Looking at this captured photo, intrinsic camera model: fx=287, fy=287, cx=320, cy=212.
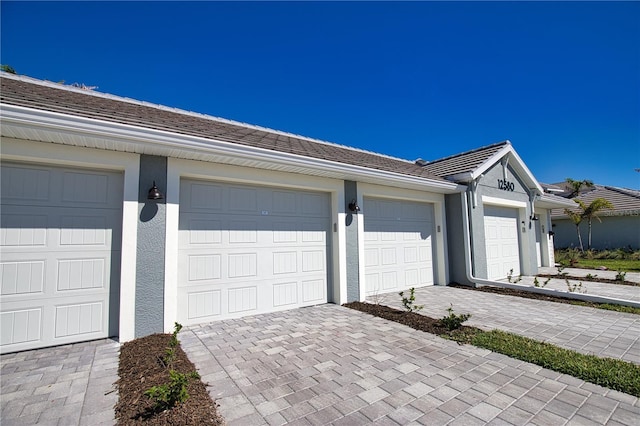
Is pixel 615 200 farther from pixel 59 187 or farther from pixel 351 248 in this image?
pixel 59 187

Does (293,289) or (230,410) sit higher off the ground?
(293,289)

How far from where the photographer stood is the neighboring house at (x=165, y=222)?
3990mm

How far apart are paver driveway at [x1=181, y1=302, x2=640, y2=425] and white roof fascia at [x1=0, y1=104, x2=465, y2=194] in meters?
3.05

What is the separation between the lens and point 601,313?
571 centimetres

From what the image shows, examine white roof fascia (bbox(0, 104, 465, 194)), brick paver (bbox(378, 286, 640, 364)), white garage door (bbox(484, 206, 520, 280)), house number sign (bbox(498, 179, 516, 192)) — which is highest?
house number sign (bbox(498, 179, 516, 192))

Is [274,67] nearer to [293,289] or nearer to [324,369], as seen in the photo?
[293,289]

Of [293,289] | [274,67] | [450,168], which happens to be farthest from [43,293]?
[450,168]

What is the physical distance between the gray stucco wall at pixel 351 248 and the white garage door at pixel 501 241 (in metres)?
5.26

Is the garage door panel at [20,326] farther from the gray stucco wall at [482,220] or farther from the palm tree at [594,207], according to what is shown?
the palm tree at [594,207]

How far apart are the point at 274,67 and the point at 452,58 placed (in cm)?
549

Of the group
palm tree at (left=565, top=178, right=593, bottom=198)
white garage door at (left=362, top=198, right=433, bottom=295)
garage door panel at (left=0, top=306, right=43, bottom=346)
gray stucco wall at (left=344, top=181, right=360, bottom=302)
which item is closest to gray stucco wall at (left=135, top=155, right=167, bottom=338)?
garage door panel at (left=0, top=306, right=43, bottom=346)

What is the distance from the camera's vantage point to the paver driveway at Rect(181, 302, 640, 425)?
248 cm

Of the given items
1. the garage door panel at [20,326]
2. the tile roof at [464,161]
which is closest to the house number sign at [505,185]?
the tile roof at [464,161]

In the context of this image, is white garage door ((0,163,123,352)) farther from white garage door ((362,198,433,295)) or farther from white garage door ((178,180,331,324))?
white garage door ((362,198,433,295))
